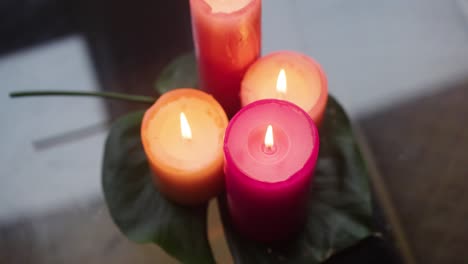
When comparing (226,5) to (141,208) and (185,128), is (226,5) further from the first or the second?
(141,208)

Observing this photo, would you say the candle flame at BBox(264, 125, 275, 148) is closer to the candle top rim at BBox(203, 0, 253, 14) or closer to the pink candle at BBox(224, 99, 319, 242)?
the pink candle at BBox(224, 99, 319, 242)

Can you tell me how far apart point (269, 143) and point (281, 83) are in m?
0.09

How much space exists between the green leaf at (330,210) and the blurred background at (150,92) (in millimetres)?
87

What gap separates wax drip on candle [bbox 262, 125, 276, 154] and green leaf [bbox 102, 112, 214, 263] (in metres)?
0.14

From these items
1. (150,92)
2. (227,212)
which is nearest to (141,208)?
(227,212)

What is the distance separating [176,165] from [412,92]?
398mm

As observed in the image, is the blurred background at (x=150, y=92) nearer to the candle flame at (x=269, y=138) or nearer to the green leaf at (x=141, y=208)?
the green leaf at (x=141, y=208)

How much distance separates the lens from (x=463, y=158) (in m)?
0.75

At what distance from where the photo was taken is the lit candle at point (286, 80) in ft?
1.93

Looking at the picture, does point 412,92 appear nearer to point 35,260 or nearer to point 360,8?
point 360,8

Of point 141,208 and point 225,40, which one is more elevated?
point 225,40

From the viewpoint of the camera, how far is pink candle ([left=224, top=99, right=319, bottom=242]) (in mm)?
512

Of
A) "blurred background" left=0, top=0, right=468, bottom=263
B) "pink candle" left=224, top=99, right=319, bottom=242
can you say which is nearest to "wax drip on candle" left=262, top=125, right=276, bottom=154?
"pink candle" left=224, top=99, right=319, bottom=242

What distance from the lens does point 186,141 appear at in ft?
1.89
